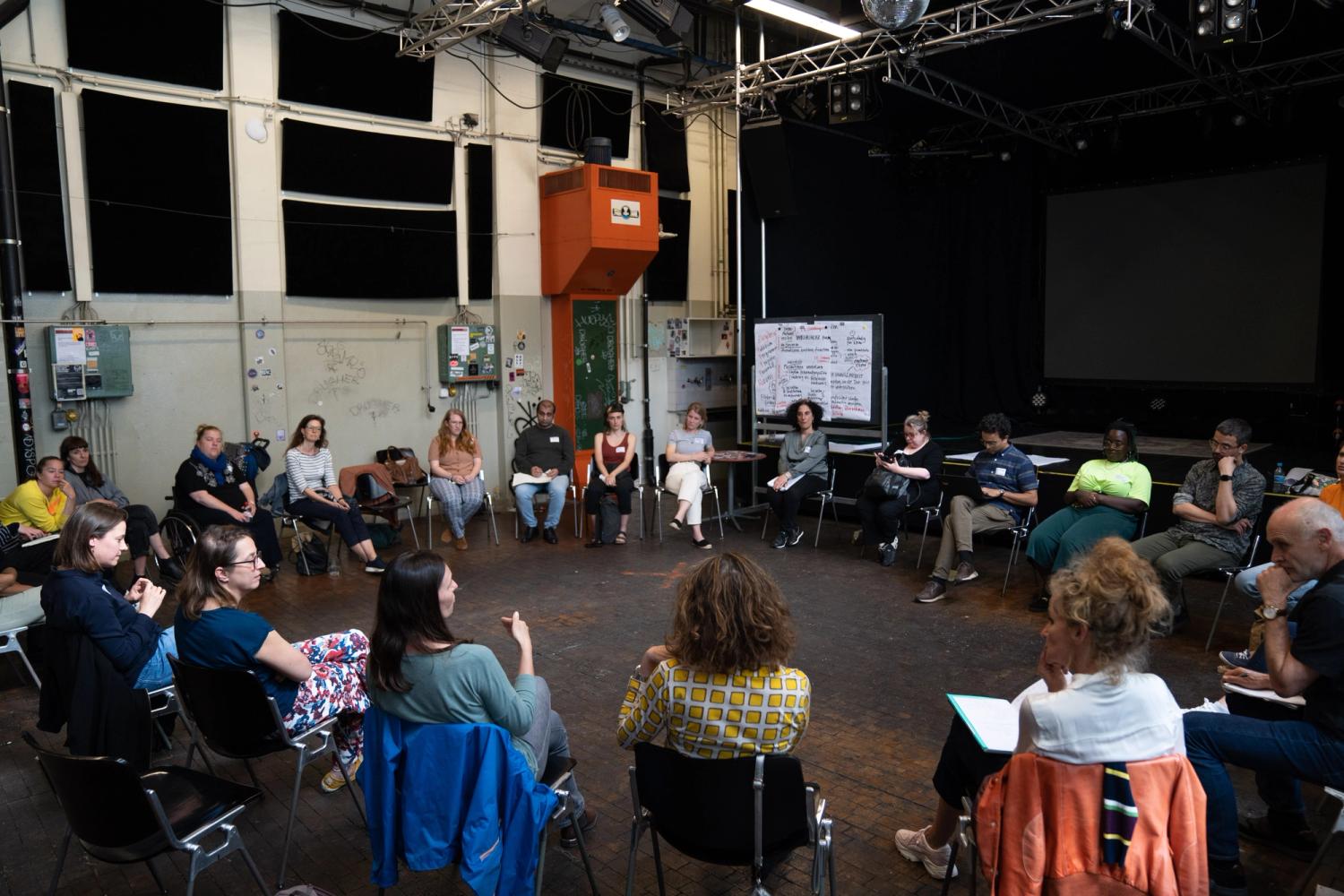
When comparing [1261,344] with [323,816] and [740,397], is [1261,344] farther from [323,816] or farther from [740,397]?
[323,816]

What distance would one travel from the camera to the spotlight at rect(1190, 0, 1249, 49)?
227 inches

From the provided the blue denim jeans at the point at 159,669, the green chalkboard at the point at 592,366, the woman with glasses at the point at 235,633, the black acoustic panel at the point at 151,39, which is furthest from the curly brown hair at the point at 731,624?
the green chalkboard at the point at 592,366

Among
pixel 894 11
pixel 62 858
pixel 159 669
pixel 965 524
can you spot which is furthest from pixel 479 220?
pixel 62 858

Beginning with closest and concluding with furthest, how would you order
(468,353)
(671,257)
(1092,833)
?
1. (1092,833)
2. (468,353)
3. (671,257)

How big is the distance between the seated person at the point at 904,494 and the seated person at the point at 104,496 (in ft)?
15.4

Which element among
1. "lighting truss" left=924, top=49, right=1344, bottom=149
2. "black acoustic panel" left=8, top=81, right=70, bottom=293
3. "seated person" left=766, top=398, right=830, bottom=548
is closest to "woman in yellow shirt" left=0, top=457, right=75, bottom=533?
"black acoustic panel" left=8, top=81, right=70, bottom=293

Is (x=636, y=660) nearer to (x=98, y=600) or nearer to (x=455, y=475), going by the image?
(x=98, y=600)

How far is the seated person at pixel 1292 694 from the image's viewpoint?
2396 mm

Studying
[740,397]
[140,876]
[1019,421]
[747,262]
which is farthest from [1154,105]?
[140,876]

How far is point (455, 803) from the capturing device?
2.27 metres

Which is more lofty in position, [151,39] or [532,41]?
[532,41]

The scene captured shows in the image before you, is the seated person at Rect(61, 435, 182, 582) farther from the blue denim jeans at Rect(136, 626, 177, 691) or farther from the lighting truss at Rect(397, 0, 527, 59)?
the lighting truss at Rect(397, 0, 527, 59)

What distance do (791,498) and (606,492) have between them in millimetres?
1465

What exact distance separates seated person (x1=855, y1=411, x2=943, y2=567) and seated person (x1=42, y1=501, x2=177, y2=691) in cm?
467
